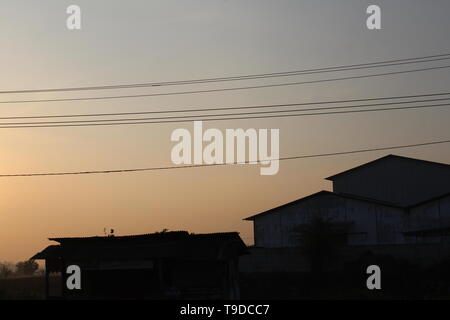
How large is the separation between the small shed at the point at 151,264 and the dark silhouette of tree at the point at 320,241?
474 inches

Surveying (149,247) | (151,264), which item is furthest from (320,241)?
(151,264)

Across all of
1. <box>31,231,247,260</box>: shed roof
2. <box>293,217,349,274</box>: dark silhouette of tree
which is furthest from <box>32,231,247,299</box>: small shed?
<box>293,217,349,274</box>: dark silhouette of tree

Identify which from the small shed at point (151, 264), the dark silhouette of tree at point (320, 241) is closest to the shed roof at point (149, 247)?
the small shed at point (151, 264)

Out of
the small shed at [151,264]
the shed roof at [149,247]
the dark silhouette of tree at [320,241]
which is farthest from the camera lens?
the dark silhouette of tree at [320,241]

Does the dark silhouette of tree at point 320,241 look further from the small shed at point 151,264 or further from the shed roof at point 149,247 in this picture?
the shed roof at point 149,247

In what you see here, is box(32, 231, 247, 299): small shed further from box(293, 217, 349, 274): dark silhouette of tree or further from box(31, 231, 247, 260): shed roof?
box(293, 217, 349, 274): dark silhouette of tree

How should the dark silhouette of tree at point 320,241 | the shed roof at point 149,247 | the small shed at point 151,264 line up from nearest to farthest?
the shed roof at point 149,247 → the small shed at point 151,264 → the dark silhouette of tree at point 320,241

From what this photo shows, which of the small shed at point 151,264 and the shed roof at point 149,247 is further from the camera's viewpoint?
the small shed at point 151,264

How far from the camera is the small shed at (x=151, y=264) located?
122 ft

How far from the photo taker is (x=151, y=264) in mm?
37062
